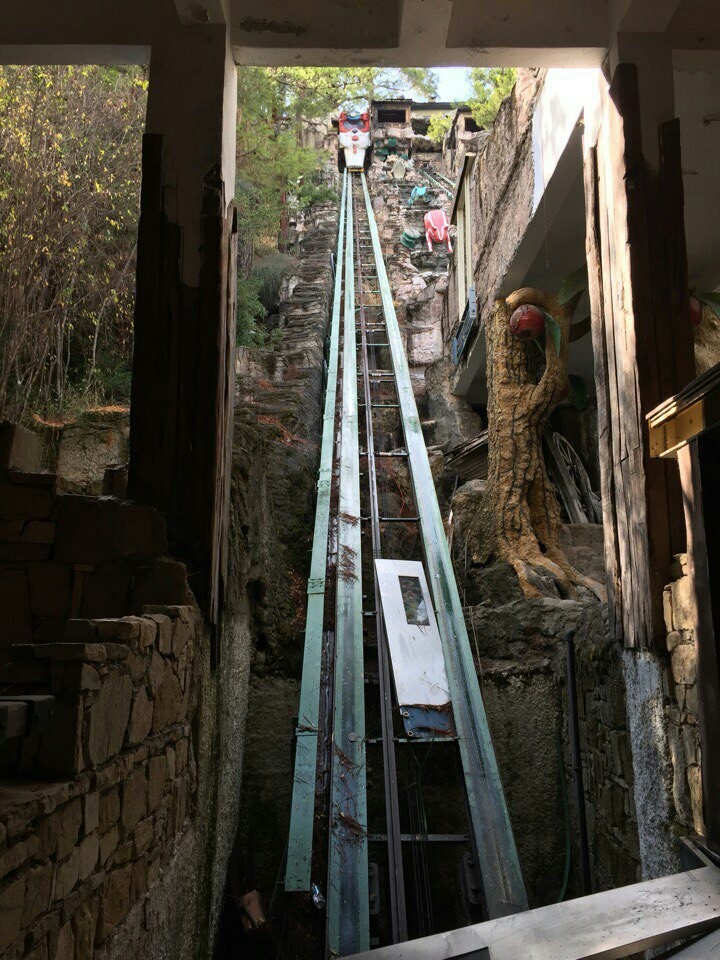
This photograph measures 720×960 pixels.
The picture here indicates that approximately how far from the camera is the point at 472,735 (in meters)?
4.71

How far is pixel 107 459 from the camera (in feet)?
21.3

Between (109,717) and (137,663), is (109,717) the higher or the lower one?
the lower one

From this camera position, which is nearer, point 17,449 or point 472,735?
point 17,449

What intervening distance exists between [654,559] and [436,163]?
88.9 ft

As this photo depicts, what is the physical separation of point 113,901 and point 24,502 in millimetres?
1732

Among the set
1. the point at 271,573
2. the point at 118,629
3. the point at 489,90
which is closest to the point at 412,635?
the point at 271,573

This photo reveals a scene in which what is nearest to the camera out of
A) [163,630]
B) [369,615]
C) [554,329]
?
[163,630]

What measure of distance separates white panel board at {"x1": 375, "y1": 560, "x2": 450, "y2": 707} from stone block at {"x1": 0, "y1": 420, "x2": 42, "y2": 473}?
2.45 m

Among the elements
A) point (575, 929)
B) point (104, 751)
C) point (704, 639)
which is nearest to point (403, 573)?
point (704, 639)

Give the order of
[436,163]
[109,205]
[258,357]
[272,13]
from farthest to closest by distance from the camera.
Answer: [436,163]
[258,357]
[109,205]
[272,13]

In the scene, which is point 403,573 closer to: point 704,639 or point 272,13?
point 704,639

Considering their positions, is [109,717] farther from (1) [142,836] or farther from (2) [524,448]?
(2) [524,448]

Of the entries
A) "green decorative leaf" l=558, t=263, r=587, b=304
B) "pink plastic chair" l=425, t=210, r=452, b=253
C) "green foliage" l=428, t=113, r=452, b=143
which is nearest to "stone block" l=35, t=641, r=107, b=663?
"green decorative leaf" l=558, t=263, r=587, b=304

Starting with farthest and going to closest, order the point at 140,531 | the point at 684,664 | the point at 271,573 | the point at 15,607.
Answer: the point at 271,573, the point at 140,531, the point at 684,664, the point at 15,607
